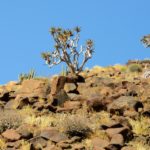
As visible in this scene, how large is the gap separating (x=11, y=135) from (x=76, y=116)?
274cm

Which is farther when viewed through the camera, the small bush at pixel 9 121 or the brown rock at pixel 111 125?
the small bush at pixel 9 121

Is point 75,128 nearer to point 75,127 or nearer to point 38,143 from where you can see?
point 75,127

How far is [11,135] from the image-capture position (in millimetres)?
15312

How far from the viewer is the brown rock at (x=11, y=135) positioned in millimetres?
15154

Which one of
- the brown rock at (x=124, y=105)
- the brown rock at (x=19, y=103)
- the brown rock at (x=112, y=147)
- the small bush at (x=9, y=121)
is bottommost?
the brown rock at (x=112, y=147)

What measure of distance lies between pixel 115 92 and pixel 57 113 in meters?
3.22

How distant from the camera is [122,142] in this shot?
1485 cm

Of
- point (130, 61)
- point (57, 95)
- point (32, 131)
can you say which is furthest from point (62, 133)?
point (130, 61)

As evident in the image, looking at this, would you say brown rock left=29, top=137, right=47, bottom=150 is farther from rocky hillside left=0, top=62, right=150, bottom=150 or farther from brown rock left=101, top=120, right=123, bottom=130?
brown rock left=101, top=120, right=123, bottom=130

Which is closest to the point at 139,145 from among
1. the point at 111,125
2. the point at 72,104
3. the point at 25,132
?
the point at 111,125

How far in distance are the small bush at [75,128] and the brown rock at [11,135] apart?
4.86 feet

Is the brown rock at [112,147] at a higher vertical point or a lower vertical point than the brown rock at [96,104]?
lower

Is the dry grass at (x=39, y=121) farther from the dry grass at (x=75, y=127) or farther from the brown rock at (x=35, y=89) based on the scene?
the brown rock at (x=35, y=89)

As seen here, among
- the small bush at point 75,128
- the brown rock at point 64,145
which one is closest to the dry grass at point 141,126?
the small bush at point 75,128
